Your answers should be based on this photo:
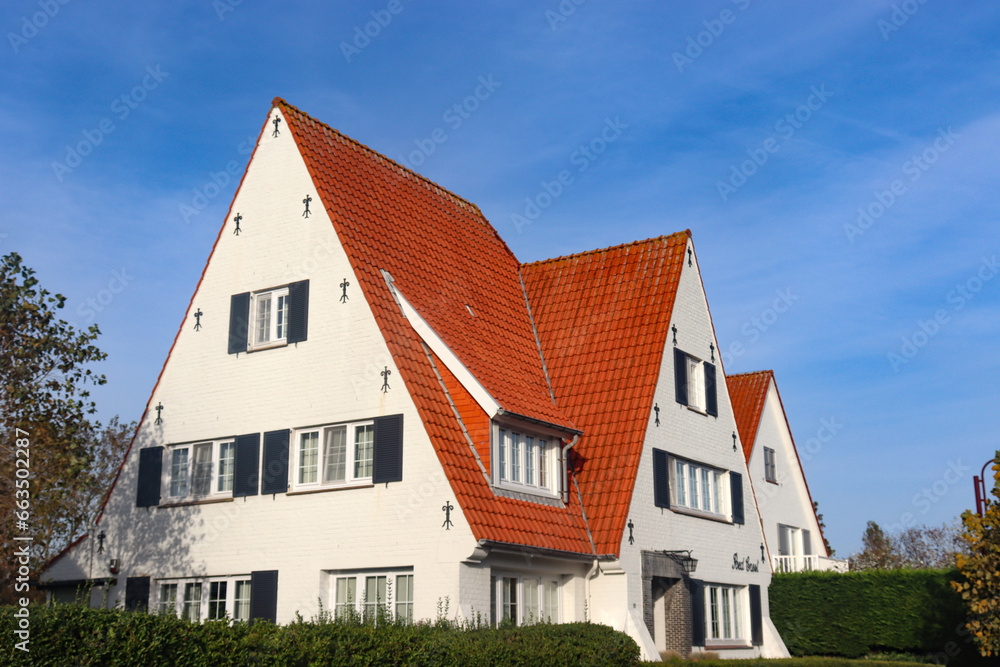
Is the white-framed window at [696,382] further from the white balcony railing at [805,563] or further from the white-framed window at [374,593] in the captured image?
the white balcony railing at [805,563]

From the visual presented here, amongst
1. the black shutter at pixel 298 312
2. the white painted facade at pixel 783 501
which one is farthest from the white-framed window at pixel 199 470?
the white painted facade at pixel 783 501

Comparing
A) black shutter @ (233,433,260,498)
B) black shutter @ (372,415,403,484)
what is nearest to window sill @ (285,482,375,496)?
black shutter @ (372,415,403,484)

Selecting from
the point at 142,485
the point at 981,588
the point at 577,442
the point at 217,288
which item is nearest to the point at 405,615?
the point at 577,442

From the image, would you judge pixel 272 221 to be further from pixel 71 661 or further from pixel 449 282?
pixel 71 661

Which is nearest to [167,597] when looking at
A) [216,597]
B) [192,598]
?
[192,598]

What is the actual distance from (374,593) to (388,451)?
2729 millimetres

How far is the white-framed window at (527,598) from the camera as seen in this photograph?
60.5ft

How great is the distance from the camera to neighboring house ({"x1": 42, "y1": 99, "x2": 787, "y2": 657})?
60.2 ft

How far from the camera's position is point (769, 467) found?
3688 cm

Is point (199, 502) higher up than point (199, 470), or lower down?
lower down

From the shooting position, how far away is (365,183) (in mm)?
23016

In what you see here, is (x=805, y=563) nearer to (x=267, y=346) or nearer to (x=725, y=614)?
(x=725, y=614)

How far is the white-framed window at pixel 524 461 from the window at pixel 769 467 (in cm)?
1825

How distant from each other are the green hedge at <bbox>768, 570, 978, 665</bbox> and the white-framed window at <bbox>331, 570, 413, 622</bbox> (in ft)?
57.8
